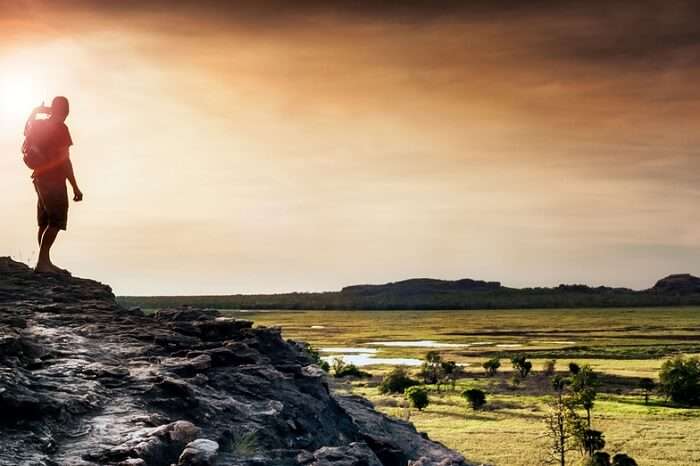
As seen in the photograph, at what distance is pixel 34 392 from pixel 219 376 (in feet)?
17.3

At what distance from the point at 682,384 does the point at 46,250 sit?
121220 mm

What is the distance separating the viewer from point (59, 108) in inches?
948

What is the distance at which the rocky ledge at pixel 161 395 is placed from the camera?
14.3m

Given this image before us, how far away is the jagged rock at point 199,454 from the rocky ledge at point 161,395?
0.08ft

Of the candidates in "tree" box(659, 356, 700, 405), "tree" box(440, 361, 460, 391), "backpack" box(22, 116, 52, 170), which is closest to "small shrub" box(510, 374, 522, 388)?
"tree" box(440, 361, 460, 391)

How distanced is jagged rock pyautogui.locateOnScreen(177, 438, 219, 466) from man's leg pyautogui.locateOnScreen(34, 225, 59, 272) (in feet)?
44.3

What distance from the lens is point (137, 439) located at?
46.8 ft

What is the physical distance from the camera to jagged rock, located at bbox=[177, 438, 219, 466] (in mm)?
13602

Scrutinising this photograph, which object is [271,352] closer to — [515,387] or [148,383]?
[148,383]

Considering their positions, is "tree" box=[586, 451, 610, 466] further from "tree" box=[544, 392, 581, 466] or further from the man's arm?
the man's arm

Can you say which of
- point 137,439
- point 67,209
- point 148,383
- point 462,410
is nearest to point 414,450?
point 148,383

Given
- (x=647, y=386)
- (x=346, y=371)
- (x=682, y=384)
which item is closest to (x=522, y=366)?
(x=647, y=386)

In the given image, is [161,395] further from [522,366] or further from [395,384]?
[522,366]

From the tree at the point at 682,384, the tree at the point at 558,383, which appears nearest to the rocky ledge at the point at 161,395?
the tree at the point at 682,384
